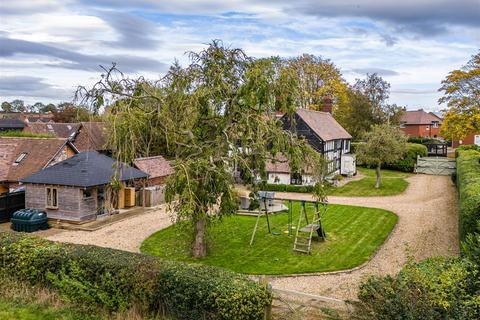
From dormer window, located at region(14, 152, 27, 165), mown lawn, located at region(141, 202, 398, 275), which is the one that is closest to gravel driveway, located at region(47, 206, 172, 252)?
mown lawn, located at region(141, 202, 398, 275)

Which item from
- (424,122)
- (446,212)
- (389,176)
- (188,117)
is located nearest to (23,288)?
(188,117)

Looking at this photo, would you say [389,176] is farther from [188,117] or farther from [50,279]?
[50,279]

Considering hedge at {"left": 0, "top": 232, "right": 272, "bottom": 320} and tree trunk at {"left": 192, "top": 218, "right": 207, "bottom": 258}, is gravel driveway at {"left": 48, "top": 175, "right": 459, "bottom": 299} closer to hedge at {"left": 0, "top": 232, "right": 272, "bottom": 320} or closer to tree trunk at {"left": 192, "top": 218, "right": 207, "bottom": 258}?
tree trunk at {"left": 192, "top": 218, "right": 207, "bottom": 258}

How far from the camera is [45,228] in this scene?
2250cm

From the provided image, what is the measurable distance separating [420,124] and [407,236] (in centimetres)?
6463

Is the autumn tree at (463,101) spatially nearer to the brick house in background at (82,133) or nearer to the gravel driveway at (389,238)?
the gravel driveway at (389,238)

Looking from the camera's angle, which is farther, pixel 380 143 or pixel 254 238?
pixel 380 143

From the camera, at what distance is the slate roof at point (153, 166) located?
2952 centimetres

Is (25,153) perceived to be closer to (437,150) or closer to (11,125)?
(11,125)

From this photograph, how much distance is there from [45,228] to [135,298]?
47.4 feet

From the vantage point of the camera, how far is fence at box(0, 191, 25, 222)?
76.9 ft

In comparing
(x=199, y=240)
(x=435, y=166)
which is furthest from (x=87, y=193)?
(x=435, y=166)

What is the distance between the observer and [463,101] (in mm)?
39625

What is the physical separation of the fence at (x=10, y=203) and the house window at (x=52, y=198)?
224 cm
